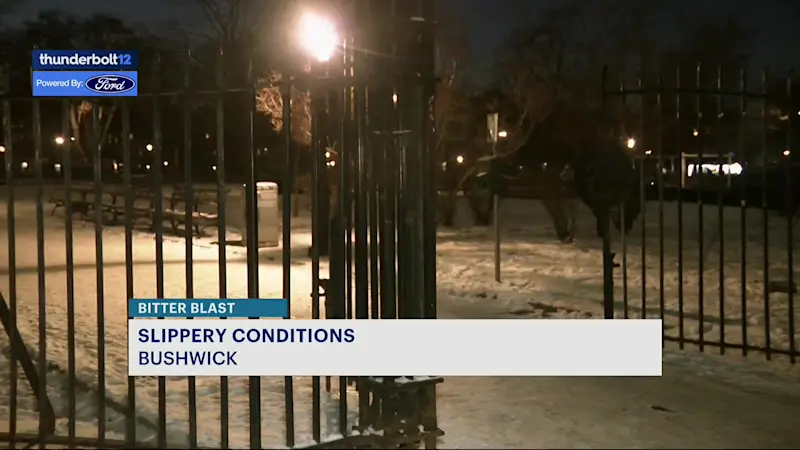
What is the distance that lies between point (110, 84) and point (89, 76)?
194mm

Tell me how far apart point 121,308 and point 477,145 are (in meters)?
26.1

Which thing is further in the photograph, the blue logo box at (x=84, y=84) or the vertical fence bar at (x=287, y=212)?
the blue logo box at (x=84, y=84)

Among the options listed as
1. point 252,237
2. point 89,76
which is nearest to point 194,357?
point 252,237

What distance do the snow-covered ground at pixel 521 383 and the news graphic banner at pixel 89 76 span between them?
2.08 meters

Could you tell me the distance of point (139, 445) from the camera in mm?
5273

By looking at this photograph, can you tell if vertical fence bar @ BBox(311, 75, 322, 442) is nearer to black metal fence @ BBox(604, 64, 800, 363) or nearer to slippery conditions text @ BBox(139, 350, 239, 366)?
slippery conditions text @ BBox(139, 350, 239, 366)

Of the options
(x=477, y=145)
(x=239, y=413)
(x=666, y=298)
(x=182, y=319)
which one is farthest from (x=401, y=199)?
(x=477, y=145)

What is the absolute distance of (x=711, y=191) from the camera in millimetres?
11305

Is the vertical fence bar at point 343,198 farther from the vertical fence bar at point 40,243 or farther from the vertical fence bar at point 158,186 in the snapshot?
the vertical fence bar at point 40,243

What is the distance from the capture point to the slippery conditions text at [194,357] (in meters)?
5.44

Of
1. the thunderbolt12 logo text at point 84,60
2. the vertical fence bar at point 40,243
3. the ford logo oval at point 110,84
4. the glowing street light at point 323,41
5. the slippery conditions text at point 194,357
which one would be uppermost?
the glowing street light at point 323,41

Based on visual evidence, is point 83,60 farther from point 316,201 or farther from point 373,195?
point 373,195

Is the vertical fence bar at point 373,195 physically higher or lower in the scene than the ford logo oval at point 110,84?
lower

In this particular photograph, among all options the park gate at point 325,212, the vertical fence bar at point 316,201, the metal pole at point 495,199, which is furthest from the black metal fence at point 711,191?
the vertical fence bar at point 316,201
